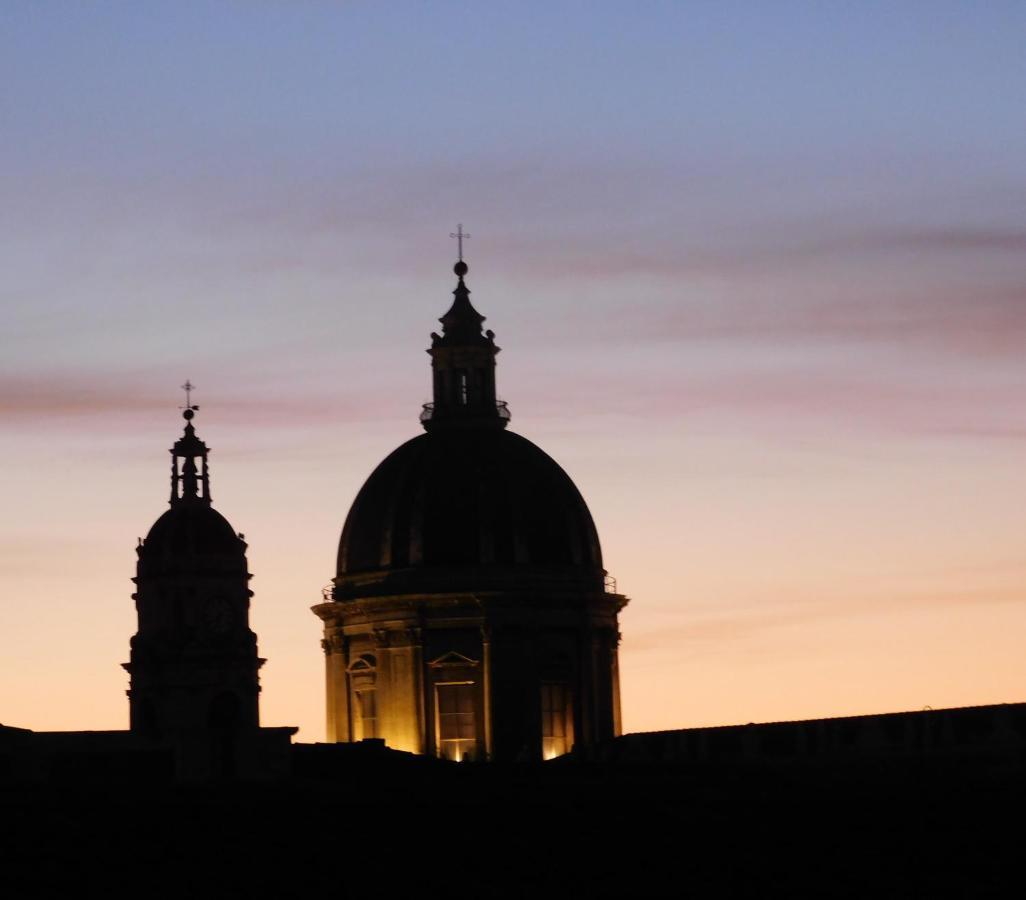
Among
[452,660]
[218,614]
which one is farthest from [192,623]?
[452,660]

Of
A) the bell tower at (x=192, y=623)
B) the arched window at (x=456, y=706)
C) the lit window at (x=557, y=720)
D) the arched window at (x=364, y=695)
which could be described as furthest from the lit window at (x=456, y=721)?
the bell tower at (x=192, y=623)

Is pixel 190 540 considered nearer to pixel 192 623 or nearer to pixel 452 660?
pixel 192 623

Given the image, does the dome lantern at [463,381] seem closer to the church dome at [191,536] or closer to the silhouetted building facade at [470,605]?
the silhouetted building facade at [470,605]

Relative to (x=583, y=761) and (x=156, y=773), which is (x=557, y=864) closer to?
(x=156, y=773)

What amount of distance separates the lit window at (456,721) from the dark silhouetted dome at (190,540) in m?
19.1

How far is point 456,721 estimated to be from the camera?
181375mm

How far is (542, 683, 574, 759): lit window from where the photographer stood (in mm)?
182750

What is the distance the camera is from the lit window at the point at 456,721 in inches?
7126

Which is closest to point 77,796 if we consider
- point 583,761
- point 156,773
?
point 156,773

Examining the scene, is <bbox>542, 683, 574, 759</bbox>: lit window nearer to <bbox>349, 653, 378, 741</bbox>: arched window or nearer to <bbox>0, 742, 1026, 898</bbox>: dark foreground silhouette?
<bbox>349, 653, 378, 741</bbox>: arched window

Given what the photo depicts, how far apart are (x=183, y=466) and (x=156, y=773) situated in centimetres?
1574

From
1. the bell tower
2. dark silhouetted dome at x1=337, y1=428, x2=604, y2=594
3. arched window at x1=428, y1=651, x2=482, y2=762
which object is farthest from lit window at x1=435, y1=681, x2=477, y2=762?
the bell tower

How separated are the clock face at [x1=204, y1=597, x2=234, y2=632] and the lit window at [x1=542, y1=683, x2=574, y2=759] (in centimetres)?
2211

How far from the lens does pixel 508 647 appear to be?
596 ft
